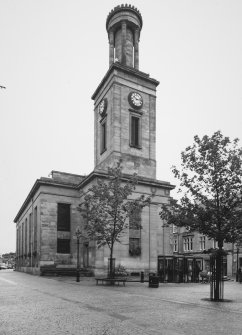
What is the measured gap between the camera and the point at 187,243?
6506cm

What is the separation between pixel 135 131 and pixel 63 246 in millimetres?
→ 15681

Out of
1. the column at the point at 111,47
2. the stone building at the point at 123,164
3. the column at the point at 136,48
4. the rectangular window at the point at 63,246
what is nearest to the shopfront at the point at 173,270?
the stone building at the point at 123,164

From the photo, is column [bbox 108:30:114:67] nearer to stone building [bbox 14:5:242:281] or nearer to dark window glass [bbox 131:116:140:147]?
stone building [bbox 14:5:242:281]

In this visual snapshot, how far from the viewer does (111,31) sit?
45.4 m

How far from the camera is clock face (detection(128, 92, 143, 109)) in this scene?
41969mm

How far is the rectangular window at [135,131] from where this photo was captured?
1645 inches

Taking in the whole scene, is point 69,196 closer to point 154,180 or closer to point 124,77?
point 154,180

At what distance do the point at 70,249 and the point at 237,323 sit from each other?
33.7m

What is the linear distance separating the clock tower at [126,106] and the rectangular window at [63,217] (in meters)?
5.96

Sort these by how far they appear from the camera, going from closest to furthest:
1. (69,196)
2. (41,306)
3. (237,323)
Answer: (237,323) → (41,306) → (69,196)

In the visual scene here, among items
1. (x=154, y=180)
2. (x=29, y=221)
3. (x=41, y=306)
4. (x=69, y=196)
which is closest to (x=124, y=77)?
(x=154, y=180)

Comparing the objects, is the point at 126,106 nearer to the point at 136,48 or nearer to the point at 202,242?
the point at 136,48

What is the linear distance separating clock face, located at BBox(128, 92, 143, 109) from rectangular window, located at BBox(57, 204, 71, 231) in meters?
14.2

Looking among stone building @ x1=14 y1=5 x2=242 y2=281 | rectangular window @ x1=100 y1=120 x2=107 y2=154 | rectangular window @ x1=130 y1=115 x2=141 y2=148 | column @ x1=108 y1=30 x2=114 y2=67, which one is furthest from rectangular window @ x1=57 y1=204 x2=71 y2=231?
column @ x1=108 y1=30 x2=114 y2=67
